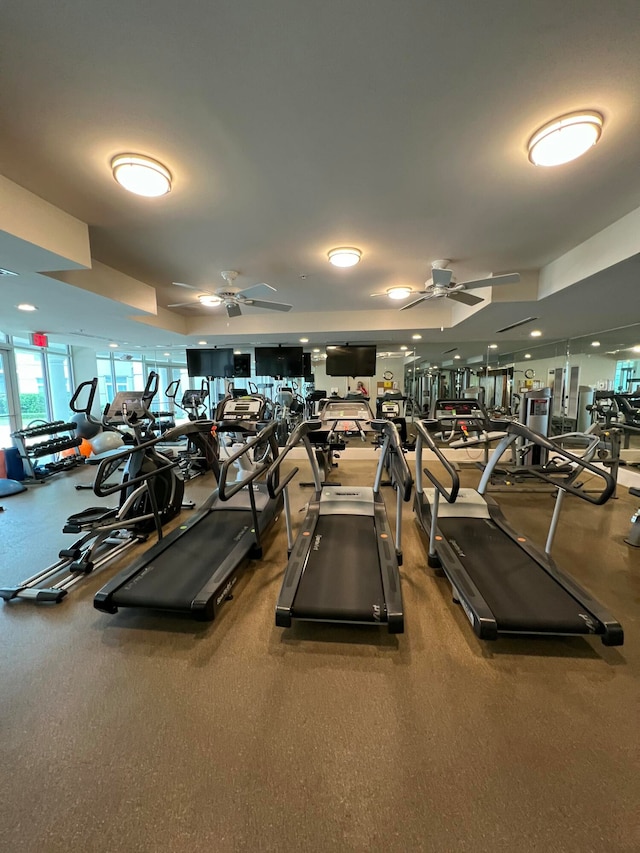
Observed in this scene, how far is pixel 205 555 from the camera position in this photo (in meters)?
2.73

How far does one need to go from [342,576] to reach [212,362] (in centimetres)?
698

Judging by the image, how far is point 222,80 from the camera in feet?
5.17

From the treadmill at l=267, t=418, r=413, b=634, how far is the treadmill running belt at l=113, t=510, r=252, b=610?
2.04 feet

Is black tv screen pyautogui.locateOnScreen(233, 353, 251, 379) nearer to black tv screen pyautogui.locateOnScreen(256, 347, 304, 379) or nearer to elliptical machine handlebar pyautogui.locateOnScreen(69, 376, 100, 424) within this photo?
black tv screen pyautogui.locateOnScreen(256, 347, 304, 379)

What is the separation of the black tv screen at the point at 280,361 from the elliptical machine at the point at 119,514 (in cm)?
375

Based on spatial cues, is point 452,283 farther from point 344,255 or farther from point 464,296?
point 344,255

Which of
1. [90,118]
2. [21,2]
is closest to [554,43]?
[21,2]

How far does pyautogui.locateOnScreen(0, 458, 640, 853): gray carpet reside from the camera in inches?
46.9

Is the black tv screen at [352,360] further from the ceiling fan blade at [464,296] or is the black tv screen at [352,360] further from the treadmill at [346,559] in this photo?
the treadmill at [346,559]

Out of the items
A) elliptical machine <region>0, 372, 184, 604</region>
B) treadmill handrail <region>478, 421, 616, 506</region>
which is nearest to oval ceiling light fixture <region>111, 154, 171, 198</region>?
elliptical machine <region>0, 372, 184, 604</region>

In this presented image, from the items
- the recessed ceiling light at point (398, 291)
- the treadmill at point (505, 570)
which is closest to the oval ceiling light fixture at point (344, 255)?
the recessed ceiling light at point (398, 291)

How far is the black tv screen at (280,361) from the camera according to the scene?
7.77 m

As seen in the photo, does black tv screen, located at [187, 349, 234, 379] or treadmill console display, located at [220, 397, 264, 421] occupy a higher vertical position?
black tv screen, located at [187, 349, 234, 379]

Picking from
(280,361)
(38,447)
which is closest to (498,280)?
(280,361)
